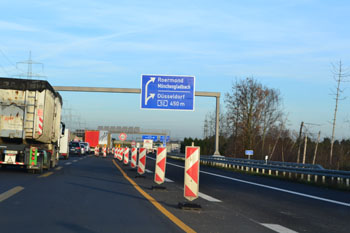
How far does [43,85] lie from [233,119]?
3997 centimetres

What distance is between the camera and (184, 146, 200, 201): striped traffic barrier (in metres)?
10.5

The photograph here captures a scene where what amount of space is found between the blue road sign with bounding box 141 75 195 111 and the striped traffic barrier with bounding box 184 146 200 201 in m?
21.7

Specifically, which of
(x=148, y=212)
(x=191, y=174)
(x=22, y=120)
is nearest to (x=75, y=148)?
(x=22, y=120)

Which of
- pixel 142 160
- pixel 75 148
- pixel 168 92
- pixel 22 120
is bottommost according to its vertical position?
pixel 75 148

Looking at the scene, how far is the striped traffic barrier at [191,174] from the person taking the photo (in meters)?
10.5

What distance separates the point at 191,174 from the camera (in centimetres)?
1058

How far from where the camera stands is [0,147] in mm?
18766

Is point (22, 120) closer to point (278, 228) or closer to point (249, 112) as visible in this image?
point (278, 228)

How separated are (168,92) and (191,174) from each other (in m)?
22.0

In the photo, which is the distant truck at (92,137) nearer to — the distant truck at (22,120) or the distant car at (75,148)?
the distant car at (75,148)

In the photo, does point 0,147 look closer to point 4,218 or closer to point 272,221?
point 4,218

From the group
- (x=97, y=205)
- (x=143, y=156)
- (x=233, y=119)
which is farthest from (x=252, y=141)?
(x=97, y=205)

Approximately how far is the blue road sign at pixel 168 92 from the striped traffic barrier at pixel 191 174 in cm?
2166

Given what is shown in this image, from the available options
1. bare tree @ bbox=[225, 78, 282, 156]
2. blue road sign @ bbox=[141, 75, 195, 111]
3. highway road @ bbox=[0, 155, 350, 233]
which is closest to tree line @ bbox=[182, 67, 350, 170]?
bare tree @ bbox=[225, 78, 282, 156]
